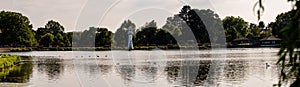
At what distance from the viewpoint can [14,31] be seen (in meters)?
120

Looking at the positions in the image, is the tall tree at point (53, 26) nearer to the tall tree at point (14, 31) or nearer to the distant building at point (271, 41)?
the tall tree at point (14, 31)

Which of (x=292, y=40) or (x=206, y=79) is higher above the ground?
(x=292, y=40)

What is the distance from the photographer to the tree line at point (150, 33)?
399ft

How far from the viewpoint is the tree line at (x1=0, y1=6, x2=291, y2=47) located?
12169 cm

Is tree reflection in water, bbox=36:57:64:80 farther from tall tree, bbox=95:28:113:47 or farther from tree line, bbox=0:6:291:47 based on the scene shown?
tall tree, bbox=95:28:113:47

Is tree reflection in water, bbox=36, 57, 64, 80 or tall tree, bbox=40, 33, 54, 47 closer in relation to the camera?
tree reflection in water, bbox=36, 57, 64, 80

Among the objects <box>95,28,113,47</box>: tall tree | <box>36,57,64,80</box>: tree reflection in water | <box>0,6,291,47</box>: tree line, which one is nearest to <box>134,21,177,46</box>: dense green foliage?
<box>0,6,291,47</box>: tree line

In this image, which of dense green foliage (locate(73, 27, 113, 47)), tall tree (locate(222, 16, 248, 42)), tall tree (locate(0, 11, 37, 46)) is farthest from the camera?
tall tree (locate(222, 16, 248, 42))

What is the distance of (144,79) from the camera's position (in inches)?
1281

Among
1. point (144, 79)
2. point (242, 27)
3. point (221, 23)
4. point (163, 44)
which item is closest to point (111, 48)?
point (163, 44)

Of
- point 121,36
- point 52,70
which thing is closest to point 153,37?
point 121,36

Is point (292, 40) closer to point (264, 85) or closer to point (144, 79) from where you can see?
point (264, 85)

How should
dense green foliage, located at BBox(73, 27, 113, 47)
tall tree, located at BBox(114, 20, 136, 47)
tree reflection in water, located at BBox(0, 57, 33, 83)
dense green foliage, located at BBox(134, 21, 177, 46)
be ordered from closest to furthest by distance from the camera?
1. tree reflection in water, located at BBox(0, 57, 33, 83)
2. dense green foliage, located at BBox(134, 21, 177, 46)
3. dense green foliage, located at BBox(73, 27, 113, 47)
4. tall tree, located at BBox(114, 20, 136, 47)

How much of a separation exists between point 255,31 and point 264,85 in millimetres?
127082
